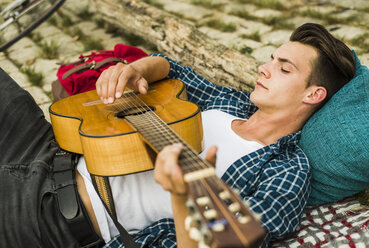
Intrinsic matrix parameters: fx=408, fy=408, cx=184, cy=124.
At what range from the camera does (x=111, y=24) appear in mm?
5492

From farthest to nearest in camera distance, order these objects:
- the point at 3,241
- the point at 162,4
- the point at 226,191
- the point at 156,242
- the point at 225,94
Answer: the point at 162,4
the point at 225,94
the point at 156,242
the point at 3,241
the point at 226,191

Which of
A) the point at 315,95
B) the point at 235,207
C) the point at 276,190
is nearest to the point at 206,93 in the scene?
the point at 315,95

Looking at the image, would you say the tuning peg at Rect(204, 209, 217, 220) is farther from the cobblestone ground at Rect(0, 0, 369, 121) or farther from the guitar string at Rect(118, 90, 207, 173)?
the cobblestone ground at Rect(0, 0, 369, 121)

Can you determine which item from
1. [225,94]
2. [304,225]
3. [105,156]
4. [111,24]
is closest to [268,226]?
[304,225]

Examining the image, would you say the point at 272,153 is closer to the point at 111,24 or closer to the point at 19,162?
the point at 19,162

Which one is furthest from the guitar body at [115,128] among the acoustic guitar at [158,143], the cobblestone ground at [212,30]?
the cobblestone ground at [212,30]

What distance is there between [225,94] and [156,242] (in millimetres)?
1197

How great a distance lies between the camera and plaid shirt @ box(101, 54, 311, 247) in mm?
1901

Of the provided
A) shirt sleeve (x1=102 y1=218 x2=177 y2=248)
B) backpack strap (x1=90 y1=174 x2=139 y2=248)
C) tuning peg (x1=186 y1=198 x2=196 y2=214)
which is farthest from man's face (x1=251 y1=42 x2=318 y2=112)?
tuning peg (x1=186 y1=198 x2=196 y2=214)

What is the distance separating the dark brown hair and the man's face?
0.14 ft

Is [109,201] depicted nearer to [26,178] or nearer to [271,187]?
[26,178]

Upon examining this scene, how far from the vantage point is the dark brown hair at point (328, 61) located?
2.38 meters

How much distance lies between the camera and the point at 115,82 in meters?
2.19

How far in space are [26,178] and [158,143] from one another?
0.97 m
